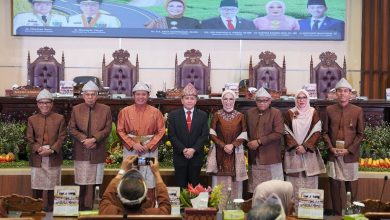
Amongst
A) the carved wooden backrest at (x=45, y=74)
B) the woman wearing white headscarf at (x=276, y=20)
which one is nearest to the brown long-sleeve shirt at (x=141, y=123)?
the carved wooden backrest at (x=45, y=74)

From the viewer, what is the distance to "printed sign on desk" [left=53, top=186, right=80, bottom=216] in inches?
167

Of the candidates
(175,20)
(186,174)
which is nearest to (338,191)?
(186,174)

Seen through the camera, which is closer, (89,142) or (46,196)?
(89,142)

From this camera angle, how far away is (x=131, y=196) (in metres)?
3.36

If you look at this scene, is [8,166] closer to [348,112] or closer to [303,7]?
[348,112]

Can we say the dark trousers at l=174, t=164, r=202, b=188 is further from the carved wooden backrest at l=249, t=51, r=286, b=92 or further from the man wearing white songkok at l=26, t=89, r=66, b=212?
the carved wooden backrest at l=249, t=51, r=286, b=92

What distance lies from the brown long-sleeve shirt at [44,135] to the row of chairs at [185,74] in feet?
10.4

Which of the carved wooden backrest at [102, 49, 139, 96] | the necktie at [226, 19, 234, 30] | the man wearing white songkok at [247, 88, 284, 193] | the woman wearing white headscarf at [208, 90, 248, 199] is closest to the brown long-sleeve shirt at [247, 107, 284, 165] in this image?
the man wearing white songkok at [247, 88, 284, 193]

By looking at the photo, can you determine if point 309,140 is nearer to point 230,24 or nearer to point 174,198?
point 174,198

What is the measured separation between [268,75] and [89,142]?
13.8ft

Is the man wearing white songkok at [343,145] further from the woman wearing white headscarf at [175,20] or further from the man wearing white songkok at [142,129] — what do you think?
the woman wearing white headscarf at [175,20]

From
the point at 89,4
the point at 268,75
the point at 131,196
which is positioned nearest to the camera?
the point at 131,196

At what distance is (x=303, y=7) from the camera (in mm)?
10555

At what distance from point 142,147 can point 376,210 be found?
8.11 ft
